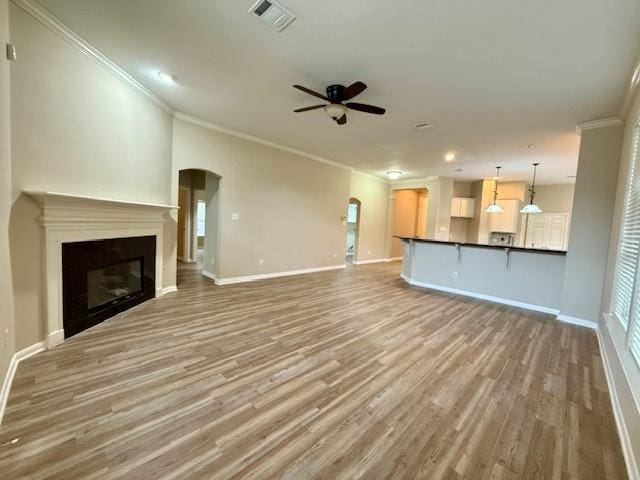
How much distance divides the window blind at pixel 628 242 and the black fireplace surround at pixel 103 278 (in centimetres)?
527

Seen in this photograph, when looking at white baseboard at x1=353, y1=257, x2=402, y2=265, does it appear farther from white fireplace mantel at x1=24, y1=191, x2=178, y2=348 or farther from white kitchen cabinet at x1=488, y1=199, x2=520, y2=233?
white fireplace mantel at x1=24, y1=191, x2=178, y2=348

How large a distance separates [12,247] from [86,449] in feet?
5.96

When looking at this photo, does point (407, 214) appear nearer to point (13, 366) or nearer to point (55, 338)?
point (55, 338)

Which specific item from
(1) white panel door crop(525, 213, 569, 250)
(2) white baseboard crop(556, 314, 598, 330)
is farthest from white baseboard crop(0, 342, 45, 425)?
(1) white panel door crop(525, 213, 569, 250)

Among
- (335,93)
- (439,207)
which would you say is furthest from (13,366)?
(439,207)

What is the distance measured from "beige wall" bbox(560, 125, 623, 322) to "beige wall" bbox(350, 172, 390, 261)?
5105mm

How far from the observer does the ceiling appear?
1989 mm

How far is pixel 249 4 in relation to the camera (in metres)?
2.00

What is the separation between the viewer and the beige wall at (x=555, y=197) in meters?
8.35

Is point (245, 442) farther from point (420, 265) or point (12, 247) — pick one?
point (420, 265)

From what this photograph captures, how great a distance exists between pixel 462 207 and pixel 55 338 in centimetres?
960

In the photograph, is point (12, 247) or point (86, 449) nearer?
point (86, 449)

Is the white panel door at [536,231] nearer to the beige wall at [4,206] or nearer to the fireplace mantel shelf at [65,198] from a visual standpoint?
the fireplace mantel shelf at [65,198]

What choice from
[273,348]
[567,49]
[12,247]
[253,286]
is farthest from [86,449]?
[567,49]
